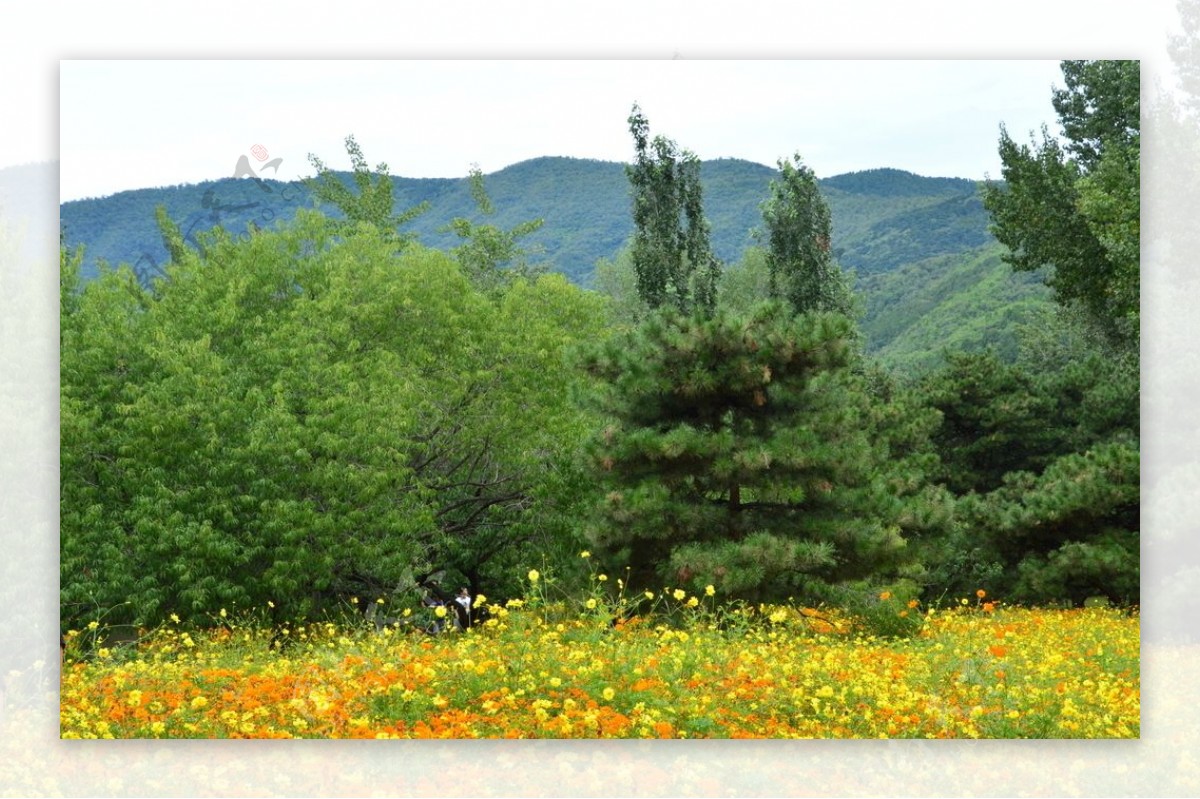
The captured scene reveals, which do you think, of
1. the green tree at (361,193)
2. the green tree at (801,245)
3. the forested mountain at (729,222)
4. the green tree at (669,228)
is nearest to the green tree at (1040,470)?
the forested mountain at (729,222)

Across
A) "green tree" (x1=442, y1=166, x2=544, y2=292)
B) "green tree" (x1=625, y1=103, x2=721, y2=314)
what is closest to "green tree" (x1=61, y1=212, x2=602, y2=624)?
"green tree" (x1=442, y1=166, x2=544, y2=292)

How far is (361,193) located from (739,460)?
11.8ft

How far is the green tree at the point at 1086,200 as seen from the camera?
9227mm


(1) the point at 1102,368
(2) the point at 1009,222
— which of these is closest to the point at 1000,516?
(1) the point at 1102,368

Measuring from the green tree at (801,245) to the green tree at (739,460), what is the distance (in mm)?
200

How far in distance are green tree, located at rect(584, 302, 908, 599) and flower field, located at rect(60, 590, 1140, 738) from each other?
54.1 inches

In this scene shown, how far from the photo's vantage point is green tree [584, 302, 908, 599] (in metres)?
10.6

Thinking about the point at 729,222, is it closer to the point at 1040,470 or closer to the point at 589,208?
the point at 589,208

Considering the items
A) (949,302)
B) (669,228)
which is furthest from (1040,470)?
(669,228)

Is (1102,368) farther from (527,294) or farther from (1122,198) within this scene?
(527,294)

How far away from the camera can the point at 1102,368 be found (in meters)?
10.2

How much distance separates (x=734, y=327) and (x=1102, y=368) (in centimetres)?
281

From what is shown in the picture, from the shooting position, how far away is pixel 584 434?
1148 cm

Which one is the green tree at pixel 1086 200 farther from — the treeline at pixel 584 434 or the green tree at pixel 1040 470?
the green tree at pixel 1040 470
